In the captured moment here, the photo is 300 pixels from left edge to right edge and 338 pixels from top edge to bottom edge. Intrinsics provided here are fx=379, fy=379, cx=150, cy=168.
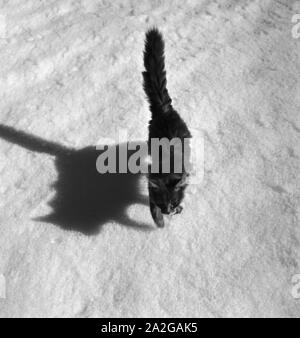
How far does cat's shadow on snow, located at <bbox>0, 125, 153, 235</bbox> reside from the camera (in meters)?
3.94

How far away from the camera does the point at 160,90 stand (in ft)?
12.6

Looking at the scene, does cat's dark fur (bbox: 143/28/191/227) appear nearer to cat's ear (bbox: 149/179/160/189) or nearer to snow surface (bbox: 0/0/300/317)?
cat's ear (bbox: 149/179/160/189)

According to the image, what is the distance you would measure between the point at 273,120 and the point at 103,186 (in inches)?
85.7

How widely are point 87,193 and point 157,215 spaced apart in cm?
97

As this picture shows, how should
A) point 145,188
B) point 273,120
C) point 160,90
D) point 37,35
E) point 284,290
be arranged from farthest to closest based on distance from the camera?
point 37,35
point 273,120
point 145,188
point 160,90
point 284,290

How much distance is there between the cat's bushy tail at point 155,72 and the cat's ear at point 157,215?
100 centimetres

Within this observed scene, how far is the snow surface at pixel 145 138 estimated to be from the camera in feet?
11.1

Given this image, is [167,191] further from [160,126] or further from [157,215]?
[160,126]

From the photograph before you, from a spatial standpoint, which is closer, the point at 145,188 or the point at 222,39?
the point at 145,188

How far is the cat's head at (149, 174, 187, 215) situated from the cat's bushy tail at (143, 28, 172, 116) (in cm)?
87

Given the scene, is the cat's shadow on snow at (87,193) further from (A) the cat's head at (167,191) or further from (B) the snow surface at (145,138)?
(A) the cat's head at (167,191)
